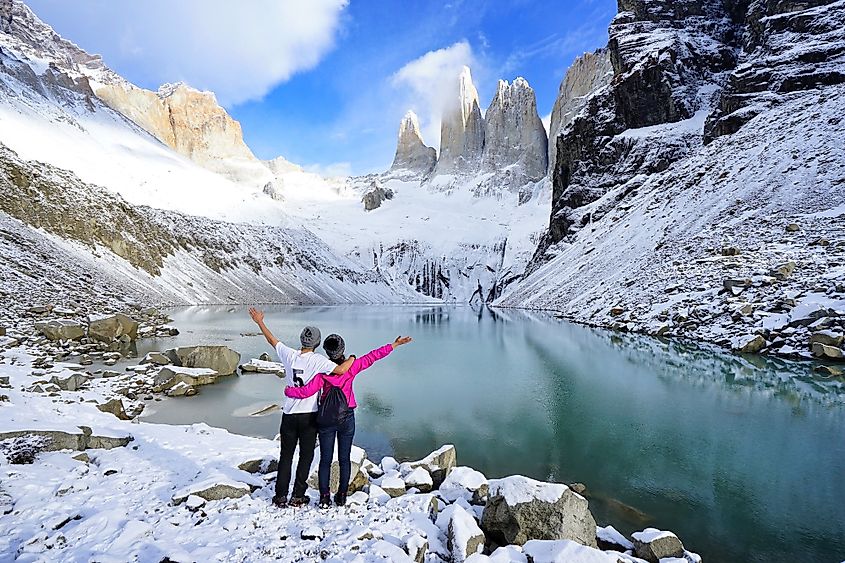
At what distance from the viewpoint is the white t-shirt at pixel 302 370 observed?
227 inches

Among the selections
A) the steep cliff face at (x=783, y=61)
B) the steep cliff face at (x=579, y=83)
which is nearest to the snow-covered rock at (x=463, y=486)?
the steep cliff face at (x=783, y=61)

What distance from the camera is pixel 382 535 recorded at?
16.7 ft

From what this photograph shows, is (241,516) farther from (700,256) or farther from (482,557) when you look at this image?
(700,256)

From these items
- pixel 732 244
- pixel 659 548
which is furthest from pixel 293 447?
pixel 732 244

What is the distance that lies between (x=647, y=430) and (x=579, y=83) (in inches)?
7081

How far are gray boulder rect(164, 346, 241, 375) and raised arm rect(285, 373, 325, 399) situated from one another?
45.5 feet

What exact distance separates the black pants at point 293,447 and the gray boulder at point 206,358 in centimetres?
1354

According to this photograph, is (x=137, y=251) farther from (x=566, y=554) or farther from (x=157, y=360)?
(x=566, y=554)

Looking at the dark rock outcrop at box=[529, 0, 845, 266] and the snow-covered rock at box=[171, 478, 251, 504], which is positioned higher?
the dark rock outcrop at box=[529, 0, 845, 266]

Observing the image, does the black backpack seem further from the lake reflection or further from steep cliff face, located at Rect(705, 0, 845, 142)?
steep cliff face, located at Rect(705, 0, 845, 142)

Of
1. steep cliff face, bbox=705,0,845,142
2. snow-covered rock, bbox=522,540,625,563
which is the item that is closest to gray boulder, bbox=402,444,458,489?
snow-covered rock, bbox=522,540,625,563

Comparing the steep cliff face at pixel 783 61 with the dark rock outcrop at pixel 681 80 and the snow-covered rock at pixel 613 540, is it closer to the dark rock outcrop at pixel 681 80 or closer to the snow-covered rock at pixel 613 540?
the dark rock outcrop at pixel 681 80

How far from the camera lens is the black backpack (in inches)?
230

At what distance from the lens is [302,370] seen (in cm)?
576
